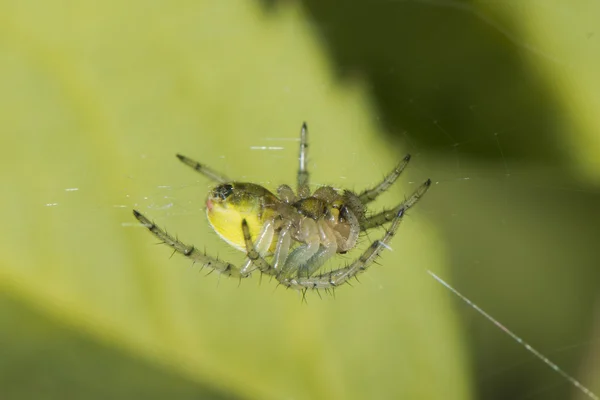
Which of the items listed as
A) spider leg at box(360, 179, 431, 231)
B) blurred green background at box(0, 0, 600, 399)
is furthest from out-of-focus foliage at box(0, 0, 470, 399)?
spider leg at box(360, 179, 431, 231)

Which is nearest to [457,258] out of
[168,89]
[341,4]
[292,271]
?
[292,271]

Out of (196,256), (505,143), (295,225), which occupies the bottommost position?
(196,256)

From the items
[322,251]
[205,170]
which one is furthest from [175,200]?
[322,251]

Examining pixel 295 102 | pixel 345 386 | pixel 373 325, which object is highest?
pixel 295 102

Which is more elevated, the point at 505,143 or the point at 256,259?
the point at 505,143

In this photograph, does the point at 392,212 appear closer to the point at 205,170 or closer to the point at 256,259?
the point at 256,259

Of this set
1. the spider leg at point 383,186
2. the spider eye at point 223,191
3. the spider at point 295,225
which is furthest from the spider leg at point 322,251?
the spider eye at point 223,191

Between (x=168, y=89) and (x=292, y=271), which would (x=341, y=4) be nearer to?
(x=168, y=89)
